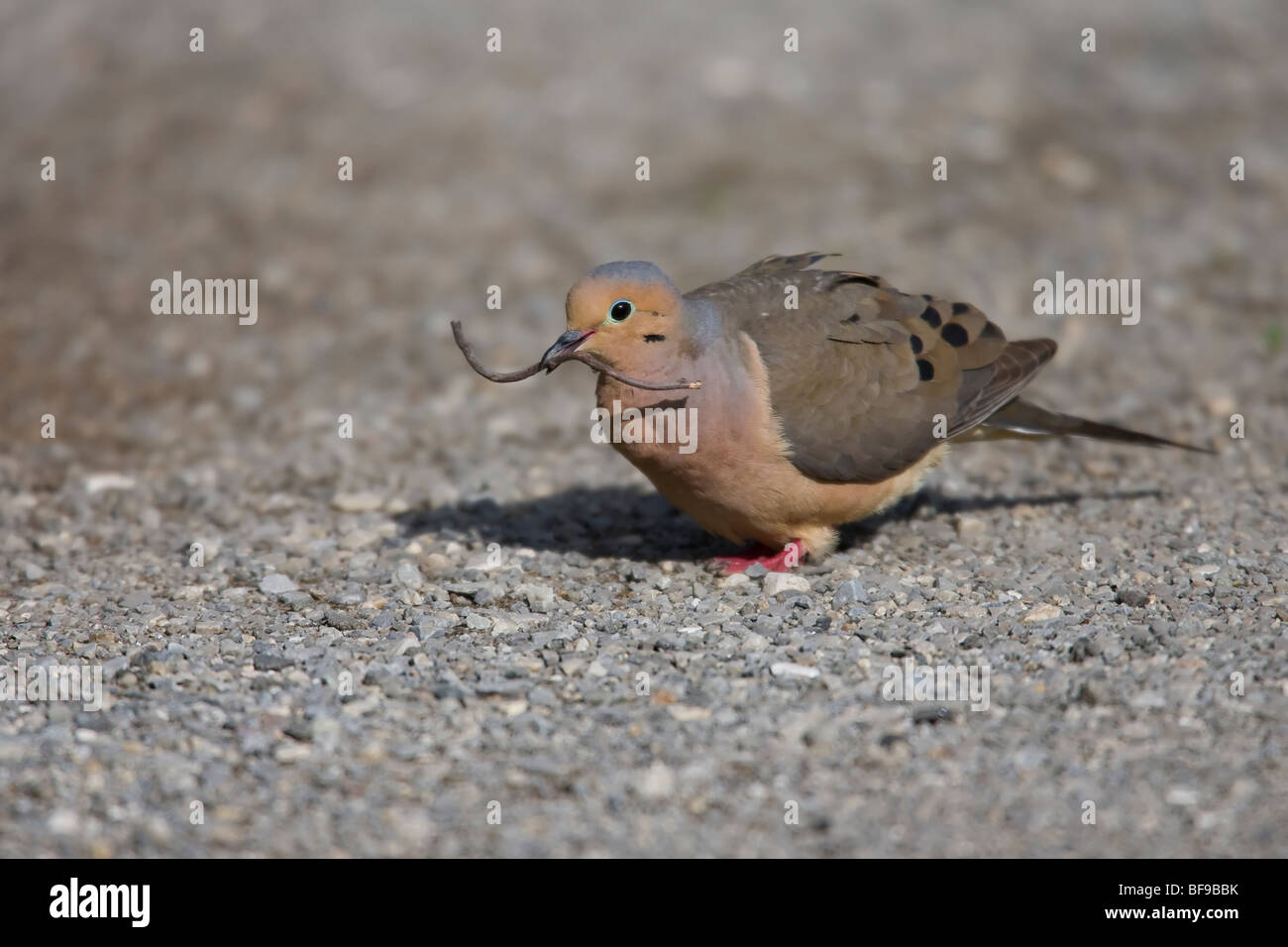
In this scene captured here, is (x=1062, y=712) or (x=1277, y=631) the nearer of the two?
(x=1062, y=712)

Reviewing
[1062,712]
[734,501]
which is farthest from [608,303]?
Answer: [1062,712]

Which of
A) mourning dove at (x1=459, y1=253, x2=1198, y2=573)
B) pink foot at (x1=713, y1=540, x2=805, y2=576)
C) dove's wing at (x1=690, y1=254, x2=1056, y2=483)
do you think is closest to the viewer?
mourning dove at (x1=459, y1=253, x2=1198, y2=573)

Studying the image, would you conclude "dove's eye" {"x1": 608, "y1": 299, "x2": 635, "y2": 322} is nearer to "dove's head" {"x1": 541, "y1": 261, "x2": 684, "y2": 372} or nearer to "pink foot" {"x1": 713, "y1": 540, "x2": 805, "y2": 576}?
"dove's head" {"x1": 541, "y1": 261, "x2": 684, "y2": 372}

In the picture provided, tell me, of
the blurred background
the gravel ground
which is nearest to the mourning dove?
the gravel ground

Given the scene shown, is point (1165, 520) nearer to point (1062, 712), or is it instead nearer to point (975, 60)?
point (1062, 712)

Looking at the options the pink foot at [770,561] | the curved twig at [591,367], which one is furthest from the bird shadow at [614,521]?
the curved twig at [591,367]

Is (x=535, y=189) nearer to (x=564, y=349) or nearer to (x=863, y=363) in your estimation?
(x=863, y=363)
